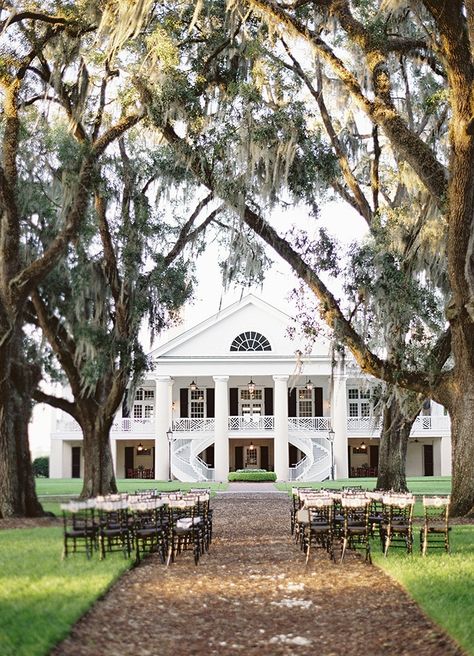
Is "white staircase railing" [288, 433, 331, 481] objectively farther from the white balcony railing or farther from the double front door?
the white balcony railing

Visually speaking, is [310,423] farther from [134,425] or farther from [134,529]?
[134,529]

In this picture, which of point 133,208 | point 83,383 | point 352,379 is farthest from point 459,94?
point 352,379

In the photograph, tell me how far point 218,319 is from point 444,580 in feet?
105

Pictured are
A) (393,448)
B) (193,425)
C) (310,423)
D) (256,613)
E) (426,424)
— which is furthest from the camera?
(426,424)

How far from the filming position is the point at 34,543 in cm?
1215

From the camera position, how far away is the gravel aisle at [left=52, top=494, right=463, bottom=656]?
244 inches

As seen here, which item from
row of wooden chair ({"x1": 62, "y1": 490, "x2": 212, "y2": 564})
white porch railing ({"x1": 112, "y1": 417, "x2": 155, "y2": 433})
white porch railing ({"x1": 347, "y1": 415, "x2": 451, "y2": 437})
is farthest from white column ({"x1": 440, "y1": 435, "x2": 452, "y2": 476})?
row of wooden chair ({"x1": 62, "y1": 490, "x2": 212, "y2": 564})

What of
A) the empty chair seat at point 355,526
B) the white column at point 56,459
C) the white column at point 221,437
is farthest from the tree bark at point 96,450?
the white column at point 56,459

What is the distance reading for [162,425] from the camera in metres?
39.4

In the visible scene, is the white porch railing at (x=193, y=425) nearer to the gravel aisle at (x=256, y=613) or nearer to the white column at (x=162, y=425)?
the white column at (x=162, y=425)

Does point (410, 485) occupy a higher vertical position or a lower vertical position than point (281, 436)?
lower

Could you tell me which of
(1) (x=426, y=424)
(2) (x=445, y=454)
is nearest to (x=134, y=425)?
(1) (x=426, y=424)

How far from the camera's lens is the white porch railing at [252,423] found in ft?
131

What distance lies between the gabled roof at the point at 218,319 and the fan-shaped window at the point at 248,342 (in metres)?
1.13
